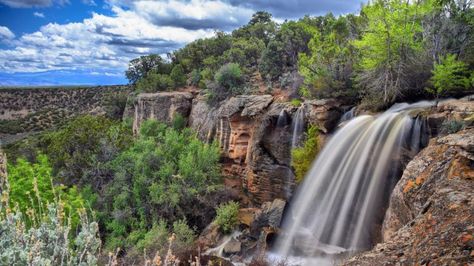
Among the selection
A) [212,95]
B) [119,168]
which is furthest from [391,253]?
[212,95]


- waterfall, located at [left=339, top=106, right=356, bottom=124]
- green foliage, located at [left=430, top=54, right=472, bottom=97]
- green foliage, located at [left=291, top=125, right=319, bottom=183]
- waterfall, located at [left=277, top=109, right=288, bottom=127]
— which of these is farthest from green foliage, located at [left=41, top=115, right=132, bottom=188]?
green foliage, located at [left=430, top=54, right=472, bottom=97]

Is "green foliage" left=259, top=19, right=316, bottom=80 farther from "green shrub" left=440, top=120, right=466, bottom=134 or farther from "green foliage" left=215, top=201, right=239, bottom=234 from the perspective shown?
"green shrub" left=440, top=120, right=466, bottom=134

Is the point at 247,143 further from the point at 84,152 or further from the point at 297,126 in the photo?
the point at 84,152

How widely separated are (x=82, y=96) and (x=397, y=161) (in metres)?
64.1

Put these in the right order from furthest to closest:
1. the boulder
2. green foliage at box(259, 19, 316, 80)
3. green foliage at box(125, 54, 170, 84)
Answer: green foliage at box(125, 54, 170, 84)
green foliage at box(259, 19, 316, 80)
the boulder

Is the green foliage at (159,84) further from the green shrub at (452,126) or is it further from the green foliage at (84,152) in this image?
the green shrub at (452,126)

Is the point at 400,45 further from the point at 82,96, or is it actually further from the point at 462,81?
the point at 82,96

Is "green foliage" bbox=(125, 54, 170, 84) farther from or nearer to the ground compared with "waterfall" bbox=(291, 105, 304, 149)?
farther from the ground

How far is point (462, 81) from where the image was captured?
16.8 meters

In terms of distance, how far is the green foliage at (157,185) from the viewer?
67.8ft

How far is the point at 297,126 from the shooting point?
2012cm

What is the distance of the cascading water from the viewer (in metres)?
13.7

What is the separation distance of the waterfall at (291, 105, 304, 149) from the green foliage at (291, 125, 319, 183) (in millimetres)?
1104

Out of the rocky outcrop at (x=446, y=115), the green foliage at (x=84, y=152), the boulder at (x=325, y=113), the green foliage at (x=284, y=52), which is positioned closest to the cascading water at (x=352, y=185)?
the rocky outcrop at (x=446, y=115)
